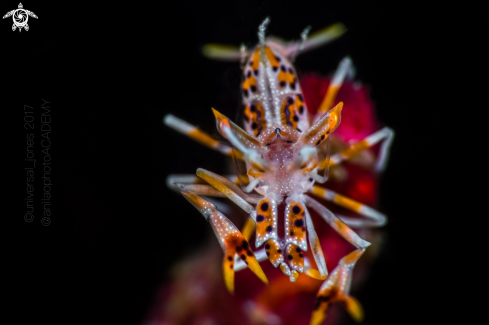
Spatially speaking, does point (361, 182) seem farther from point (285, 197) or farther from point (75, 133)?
point (75, 133)

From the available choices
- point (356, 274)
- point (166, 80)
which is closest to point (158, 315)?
point (356, 274)

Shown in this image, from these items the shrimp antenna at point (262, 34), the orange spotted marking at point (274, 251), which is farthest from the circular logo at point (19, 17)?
the orange spotted marking at point (274, 251)

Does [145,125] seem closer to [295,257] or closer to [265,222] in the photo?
[265,222]

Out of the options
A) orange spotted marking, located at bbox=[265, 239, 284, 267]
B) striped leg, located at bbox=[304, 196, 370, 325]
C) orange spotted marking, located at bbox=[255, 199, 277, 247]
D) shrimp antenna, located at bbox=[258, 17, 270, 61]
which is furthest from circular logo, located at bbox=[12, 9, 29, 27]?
striped leg, located at bbox=[304, 196, 370, 325]

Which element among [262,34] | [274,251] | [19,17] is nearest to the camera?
[274,251]

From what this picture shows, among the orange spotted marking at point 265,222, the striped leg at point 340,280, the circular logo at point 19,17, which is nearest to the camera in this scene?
the orange spotted marking at point 265,222

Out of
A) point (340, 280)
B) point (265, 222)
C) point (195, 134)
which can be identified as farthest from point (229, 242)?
point (195, 134)

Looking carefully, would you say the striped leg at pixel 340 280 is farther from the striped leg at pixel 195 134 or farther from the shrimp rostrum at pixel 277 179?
the striped leg at pixel 195 134
